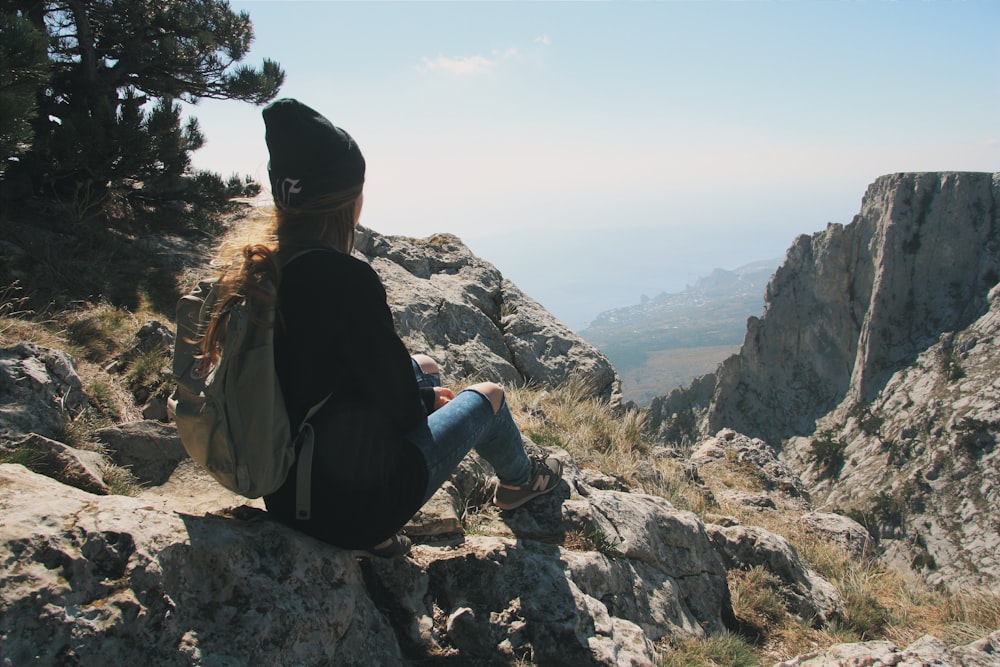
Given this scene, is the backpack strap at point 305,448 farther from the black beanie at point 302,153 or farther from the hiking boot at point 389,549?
the hiking boot at point 389,549

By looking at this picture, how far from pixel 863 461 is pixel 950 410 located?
6.04 meters

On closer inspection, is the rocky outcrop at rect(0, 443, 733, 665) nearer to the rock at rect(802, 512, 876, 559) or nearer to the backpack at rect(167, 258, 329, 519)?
the backpack at rect(167, 258, 329, 519)

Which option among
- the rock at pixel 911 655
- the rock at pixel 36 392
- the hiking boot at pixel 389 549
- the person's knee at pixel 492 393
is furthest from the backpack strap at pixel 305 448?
the rock at pixel 911 655

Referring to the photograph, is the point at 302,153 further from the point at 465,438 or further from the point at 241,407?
the point at 465,438

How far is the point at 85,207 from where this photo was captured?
6.61 meters

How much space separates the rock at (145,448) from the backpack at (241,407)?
5.32 feet

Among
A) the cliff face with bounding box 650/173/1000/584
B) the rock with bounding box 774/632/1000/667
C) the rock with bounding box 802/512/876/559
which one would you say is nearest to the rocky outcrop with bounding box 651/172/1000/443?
the cliff face with bounding box 650/173/1000/584

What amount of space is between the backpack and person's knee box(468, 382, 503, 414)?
1.08 m

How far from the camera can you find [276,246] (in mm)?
2477

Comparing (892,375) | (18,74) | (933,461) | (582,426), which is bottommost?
(933,461)

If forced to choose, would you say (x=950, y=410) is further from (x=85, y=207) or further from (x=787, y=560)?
(x=85, y=207)

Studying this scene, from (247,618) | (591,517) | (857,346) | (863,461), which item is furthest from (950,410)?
(247,618)

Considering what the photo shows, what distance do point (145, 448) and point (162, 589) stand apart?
1.90 metres

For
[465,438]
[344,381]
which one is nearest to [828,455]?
[465,438]
